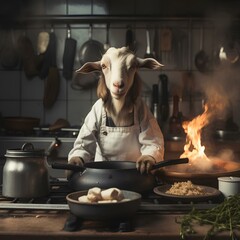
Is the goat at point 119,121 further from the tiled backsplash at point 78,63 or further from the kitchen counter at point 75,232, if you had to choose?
the tiled backsplash at point 78,63

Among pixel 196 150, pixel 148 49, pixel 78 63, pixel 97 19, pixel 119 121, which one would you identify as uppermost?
pixel 97 19

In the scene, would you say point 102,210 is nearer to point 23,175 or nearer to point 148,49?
point 23,175

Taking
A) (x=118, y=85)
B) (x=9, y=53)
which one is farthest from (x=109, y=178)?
(x=9, y=53)

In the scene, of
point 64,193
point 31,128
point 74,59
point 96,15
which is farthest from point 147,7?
point 64,193

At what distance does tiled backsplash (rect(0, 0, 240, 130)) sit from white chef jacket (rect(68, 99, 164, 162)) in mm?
1556

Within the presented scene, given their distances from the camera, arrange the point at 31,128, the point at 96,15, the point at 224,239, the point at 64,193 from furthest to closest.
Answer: the point at 96,15, the point at 31,128, the point at 64,193, the point at 224,239

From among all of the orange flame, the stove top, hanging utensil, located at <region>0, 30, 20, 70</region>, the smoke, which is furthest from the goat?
hanging utensil, located at <region>0, 30, 20, 70</region>

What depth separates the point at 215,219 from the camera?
42.0 inches

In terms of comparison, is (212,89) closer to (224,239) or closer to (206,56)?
(206,56)

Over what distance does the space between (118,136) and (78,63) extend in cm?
171

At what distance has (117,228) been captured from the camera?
1037 mm

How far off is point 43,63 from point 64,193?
2.16 m

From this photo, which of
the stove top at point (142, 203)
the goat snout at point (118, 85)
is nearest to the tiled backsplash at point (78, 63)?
the goat snout at point (118, 85)

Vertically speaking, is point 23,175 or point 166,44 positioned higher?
point 166,44
